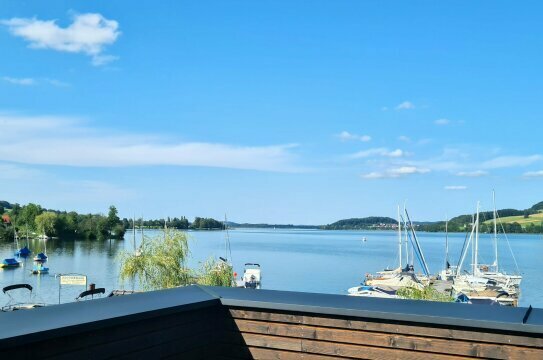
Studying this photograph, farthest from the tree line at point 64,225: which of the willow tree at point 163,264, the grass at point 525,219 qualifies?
the willow tree at point 163,264

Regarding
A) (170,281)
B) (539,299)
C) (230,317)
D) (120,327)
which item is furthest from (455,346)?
(539,299)

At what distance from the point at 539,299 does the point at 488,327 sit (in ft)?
106

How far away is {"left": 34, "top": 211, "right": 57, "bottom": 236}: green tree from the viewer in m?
90.1

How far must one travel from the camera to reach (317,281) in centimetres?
3981

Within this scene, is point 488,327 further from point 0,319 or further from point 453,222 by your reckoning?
point 453,222

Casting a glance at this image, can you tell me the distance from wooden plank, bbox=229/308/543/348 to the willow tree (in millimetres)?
16410

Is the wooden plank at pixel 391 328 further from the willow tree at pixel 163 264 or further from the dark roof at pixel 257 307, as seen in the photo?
the willow tree at pixel 163 264

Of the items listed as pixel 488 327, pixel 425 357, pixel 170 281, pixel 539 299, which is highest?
pixel 488 327

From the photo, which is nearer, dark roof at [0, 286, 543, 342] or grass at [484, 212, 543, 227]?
dark roof at [0, 286, 543, 342]

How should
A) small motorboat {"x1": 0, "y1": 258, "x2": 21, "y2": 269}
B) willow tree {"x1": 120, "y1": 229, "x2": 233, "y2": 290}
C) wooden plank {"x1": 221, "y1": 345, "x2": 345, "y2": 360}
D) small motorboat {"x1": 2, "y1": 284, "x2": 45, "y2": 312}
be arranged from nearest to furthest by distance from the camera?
wooden plank {"x1": 221, "y1": 345, "x2": 345, "y2": 360} < small motorboat {"x1": 2, "y1": 284, "x2": 45, "y2": 312} < willow tree {"x1": 120, "y1": 229, "x2": 233, "y2": 290} < small motorboat {"x1": 0, "y1": 258, "x2": 21, "y2": 269}

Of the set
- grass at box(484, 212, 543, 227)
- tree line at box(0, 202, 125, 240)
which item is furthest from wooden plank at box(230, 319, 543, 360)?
tree line at box(0, 202, 125, 240)

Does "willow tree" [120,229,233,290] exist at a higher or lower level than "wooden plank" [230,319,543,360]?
lower

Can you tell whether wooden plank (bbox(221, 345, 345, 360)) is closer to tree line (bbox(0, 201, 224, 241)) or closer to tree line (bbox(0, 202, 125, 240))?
tree line (bbox(0, 201, 224, 241))

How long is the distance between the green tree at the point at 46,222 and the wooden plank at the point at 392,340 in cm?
9454
